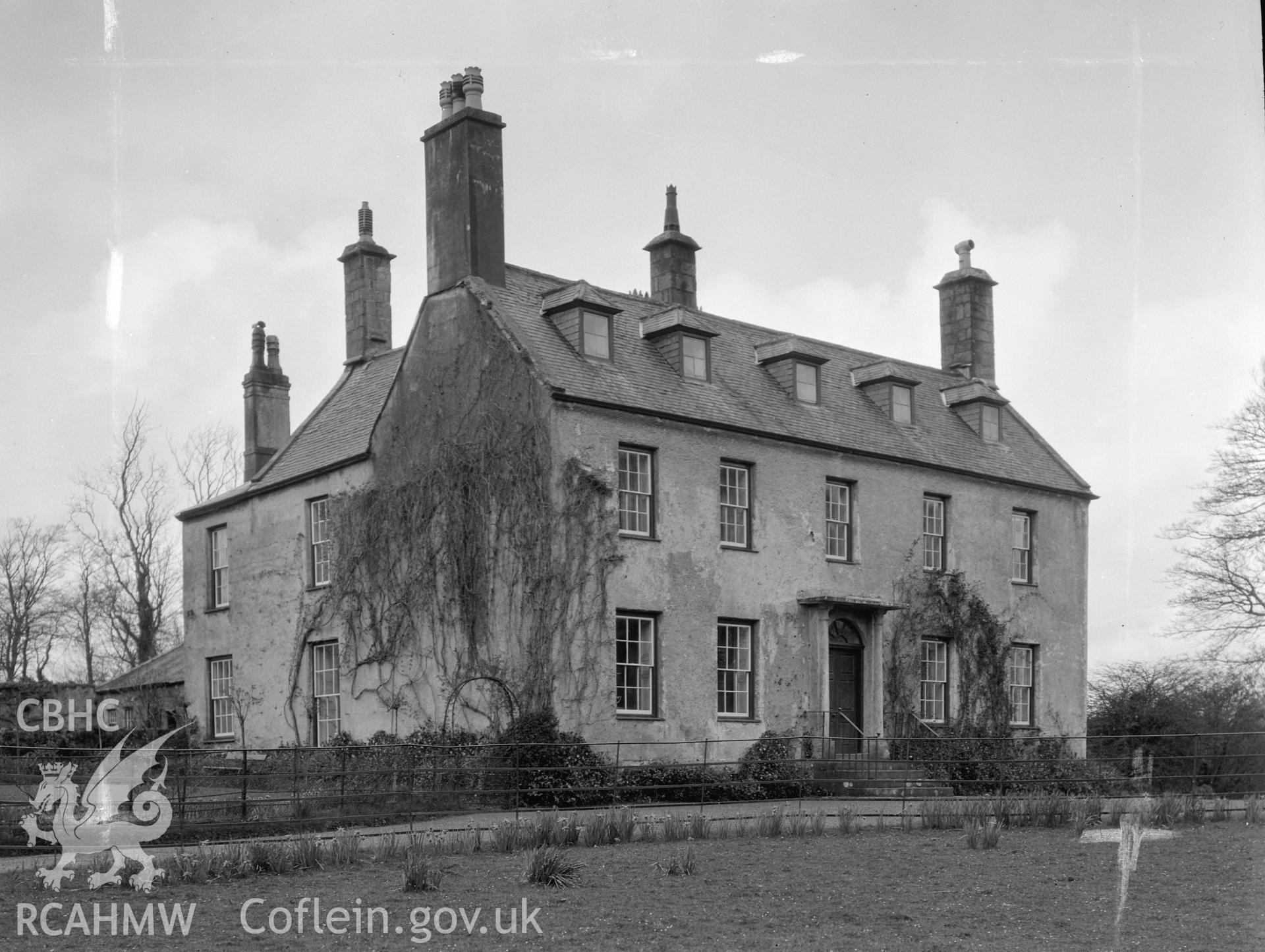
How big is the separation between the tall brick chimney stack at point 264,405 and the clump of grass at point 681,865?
2177cm

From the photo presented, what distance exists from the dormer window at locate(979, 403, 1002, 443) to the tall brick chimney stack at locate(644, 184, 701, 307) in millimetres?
6739

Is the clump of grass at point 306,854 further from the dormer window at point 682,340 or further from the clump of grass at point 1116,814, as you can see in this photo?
the dormer window at point 682,340

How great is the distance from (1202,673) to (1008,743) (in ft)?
25.5

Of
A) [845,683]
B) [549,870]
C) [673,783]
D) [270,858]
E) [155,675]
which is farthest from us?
[155,675]

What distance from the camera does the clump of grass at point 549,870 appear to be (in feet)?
42.1

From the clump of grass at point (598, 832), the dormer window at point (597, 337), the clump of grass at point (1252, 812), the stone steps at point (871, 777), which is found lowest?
the stone steps at point (871, 777)

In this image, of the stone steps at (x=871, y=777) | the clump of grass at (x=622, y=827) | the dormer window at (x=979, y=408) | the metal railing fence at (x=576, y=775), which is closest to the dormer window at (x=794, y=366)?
the dormer window at (x=979, y=408)

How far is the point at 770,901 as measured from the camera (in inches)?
485

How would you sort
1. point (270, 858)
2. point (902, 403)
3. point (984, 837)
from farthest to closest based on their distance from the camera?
point (902, 403) → point (984, 837) → point (270, 858)

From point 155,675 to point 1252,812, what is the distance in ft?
85.6

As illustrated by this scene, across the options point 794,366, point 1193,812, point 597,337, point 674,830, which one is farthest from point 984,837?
point 794,366

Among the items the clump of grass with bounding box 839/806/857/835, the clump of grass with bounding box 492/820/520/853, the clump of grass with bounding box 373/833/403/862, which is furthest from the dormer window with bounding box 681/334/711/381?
the clump of grass with bounding box 373/833/403/862

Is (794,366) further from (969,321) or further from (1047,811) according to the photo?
(1047,811)

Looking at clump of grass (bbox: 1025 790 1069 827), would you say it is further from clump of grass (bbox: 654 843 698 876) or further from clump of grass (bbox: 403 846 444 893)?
clump of grass (bbox: 403 846 444 893)
